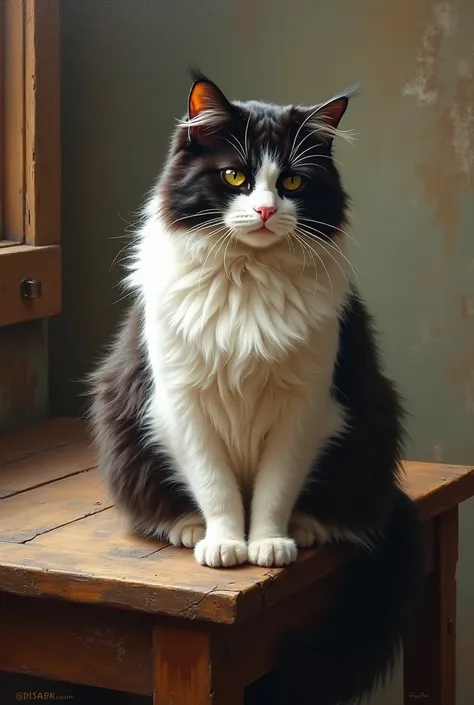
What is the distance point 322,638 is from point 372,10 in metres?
1.16

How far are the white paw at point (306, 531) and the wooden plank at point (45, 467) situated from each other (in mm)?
481

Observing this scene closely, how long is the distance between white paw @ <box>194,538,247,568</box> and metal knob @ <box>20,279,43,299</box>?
85cm

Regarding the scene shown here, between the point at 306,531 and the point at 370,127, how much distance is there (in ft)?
2.94

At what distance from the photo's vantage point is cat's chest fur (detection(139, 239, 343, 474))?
1.33 metres

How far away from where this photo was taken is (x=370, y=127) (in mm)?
2016

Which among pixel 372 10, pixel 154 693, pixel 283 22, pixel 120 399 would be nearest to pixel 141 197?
pixel 283 22

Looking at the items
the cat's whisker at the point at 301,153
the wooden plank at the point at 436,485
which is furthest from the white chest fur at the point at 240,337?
the wooden plank at the point at 436,485

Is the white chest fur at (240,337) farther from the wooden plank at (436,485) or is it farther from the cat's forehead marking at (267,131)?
the wooden plank at (436,485)

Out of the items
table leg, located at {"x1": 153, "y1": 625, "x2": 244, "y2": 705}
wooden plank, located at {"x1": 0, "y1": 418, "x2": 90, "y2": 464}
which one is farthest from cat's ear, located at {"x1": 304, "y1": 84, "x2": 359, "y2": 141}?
wooden plank, located at {"x1": 0, "y1": 418, "x2": 90, "y2": 464}

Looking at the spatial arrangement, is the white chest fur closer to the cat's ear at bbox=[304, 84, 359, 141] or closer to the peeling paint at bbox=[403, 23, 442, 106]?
the cat's ear at bbox=[304, 84, 359, 141]

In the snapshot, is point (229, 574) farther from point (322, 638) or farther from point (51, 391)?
point (51, 391)

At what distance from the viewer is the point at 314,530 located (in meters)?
1.42

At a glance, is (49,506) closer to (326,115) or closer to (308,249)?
(308,249)

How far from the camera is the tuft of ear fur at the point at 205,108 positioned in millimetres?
1279
